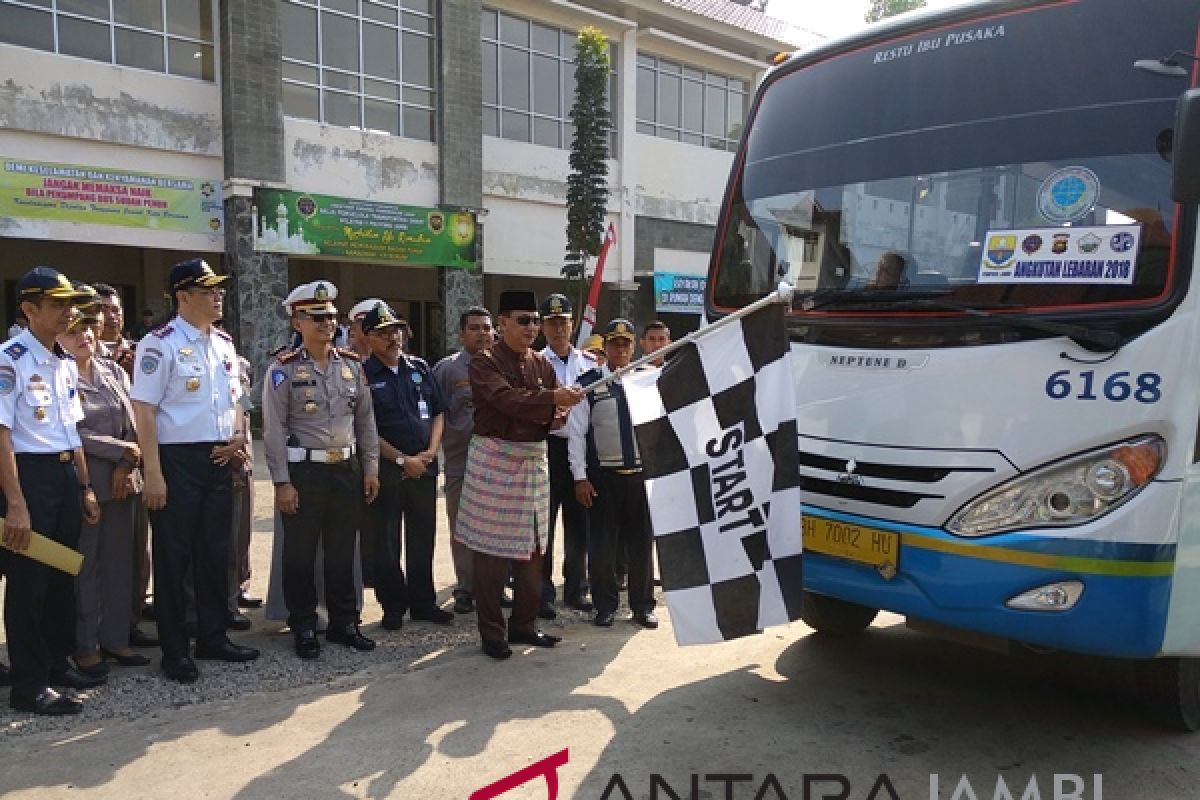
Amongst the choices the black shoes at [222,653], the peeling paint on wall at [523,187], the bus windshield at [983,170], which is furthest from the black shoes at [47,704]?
the peeling paint on wall at [523,187]

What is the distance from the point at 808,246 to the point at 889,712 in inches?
81.6

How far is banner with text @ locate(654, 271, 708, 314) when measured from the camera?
66.2 ft

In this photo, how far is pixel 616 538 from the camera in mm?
5387

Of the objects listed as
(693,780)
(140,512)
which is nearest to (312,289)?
(140,512)

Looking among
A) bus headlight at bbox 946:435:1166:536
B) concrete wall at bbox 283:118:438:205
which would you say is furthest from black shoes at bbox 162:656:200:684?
concrete wall at bbox 283:118:438:205

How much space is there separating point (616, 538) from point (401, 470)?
1338mm

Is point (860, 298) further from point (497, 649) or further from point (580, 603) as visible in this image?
point (580, 603)

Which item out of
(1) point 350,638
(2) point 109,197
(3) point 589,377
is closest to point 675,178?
(2) point 109,197

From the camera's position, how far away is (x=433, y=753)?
3.50 m

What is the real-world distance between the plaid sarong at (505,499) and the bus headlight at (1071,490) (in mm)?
2204

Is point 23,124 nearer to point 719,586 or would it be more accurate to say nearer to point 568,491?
point 568,491

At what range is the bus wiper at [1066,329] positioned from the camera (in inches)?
118

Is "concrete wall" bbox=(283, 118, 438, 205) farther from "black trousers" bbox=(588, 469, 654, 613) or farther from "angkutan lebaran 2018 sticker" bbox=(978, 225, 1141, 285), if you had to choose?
"angkutan lebaran 2018 sticker" bbox=(978, 225, 1141, 285)

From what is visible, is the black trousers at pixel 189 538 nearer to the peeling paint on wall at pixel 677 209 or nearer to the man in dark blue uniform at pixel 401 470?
the man in dark blue uniform at pixel 401 470
